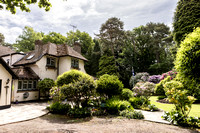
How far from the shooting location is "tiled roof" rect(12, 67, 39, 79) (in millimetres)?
14787

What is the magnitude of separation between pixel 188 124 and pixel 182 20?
59.5 feet

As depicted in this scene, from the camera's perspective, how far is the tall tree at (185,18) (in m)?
17.1

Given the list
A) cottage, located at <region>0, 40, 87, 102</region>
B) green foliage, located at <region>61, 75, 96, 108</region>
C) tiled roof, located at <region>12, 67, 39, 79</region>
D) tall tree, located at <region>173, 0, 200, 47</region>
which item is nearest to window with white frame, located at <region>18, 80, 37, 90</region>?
cottage, located at <region>0, 40, 87, 102</region>

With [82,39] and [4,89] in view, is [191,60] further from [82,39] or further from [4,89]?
[82,39]

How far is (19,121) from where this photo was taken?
718cm

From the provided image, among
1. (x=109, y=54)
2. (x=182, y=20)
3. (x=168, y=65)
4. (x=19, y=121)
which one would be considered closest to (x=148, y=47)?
(x=168, y=65)

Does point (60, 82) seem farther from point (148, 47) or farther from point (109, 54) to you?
point (148, 47)

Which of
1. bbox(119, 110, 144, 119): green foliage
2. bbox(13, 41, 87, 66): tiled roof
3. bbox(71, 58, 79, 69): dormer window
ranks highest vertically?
bbox(13, 41, 87, 66): tiled roof

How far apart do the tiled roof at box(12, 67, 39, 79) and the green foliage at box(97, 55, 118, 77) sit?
51.4 ft

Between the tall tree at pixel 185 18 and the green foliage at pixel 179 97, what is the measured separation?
13.2m

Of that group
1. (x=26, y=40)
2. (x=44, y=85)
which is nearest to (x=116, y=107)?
(x=44, y=85)

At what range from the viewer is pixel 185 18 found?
17.9 m

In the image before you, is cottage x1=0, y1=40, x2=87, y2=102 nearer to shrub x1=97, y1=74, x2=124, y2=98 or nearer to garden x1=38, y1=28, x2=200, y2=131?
garden x1=38, y1=28, x2=200, y2=131

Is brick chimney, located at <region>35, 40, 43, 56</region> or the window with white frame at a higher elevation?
brick chimney, located at <region>35, 40, 43, 56</region>
